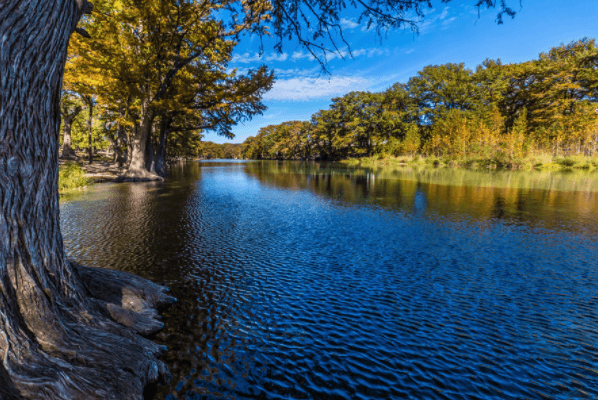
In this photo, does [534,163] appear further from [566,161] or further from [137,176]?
[137,176]

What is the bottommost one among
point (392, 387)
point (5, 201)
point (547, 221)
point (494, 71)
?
point (392, 387)

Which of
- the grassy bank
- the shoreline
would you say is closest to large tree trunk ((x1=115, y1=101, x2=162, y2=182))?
the shoreline

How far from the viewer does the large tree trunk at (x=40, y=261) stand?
2.26 metres

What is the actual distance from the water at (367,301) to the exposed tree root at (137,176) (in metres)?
13.2

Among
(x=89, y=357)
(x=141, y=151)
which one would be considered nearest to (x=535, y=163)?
(x=141, y=151)

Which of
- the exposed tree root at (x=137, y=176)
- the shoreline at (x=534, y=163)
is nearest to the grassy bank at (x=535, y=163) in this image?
the shoreline at (x=534, y=163)

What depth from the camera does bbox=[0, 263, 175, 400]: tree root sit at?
214 centimetres

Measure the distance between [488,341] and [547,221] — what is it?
943 centimetres

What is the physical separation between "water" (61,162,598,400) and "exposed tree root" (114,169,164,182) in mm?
13197

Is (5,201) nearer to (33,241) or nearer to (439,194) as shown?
(33,241)

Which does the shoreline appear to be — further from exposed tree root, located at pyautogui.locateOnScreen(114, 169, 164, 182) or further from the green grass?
the green grass

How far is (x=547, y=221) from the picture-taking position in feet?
34.2

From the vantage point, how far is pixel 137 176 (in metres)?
23.8

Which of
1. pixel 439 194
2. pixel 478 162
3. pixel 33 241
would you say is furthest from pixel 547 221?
pixel 478 162
